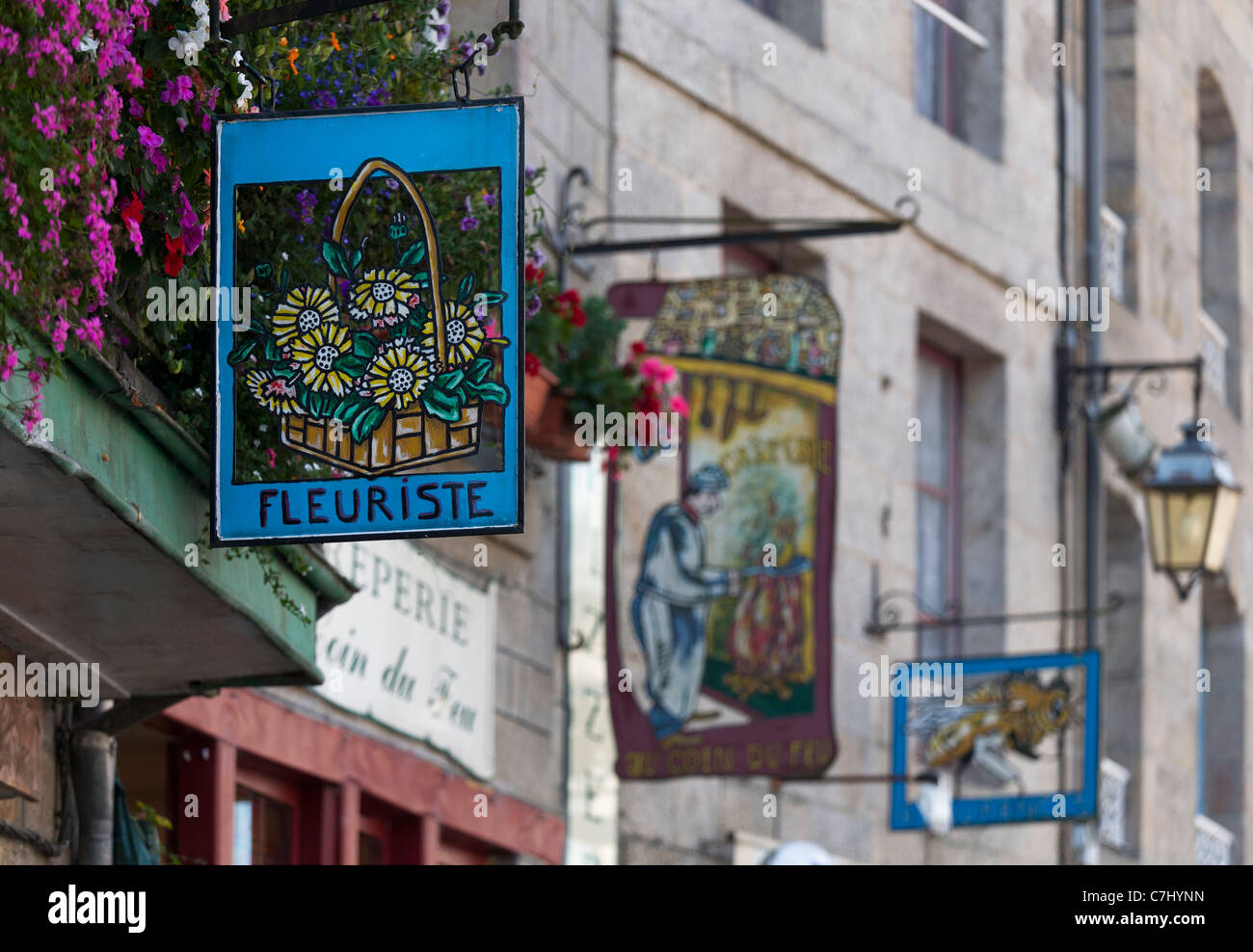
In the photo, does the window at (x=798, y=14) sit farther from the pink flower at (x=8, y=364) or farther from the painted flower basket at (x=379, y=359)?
the pink flower at (x=8, y=364)

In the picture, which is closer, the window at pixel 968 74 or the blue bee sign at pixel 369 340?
the blue bee sign at pixel 369 340

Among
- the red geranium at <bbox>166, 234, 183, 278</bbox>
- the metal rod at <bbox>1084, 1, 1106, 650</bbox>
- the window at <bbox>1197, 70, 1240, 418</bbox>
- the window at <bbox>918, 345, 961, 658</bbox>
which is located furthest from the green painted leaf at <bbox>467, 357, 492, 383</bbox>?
the window at <bbox>1197, 70, 1240, 418</bbox>

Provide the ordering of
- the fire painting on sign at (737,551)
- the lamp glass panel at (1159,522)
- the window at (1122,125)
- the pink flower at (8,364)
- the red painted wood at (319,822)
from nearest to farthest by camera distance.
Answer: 1. the pink flower at (8,364)
2. the red painted wood at (319,822)
3. the fire painting on sign at (737,551)
4. the lamp glass panel at (1159,522)
5. the window at (1122,125)

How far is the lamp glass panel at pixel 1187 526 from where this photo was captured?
1400cm

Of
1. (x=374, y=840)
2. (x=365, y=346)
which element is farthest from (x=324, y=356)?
(x=374, y=840)

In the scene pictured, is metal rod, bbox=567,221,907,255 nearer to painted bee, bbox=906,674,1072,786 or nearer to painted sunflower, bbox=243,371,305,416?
painted bee, bbox=906,674,1072,786

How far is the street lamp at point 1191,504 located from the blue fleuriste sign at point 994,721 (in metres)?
1.33

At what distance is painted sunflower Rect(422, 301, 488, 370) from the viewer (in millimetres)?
5707

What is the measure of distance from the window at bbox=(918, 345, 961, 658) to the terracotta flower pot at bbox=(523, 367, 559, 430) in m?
5.36

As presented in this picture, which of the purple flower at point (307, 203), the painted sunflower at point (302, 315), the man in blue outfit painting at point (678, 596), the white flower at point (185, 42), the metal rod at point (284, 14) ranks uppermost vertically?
the metal rod at point (284, 14)

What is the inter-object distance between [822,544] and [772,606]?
0.32 m

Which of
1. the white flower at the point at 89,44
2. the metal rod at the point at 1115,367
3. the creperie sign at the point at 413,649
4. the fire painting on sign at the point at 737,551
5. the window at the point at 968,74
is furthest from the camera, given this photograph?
the window at the point at 968,74

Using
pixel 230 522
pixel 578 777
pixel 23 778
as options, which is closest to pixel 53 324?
pixel 230 522

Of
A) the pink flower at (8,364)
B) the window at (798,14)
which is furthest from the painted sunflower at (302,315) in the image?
the window at (798,14)
